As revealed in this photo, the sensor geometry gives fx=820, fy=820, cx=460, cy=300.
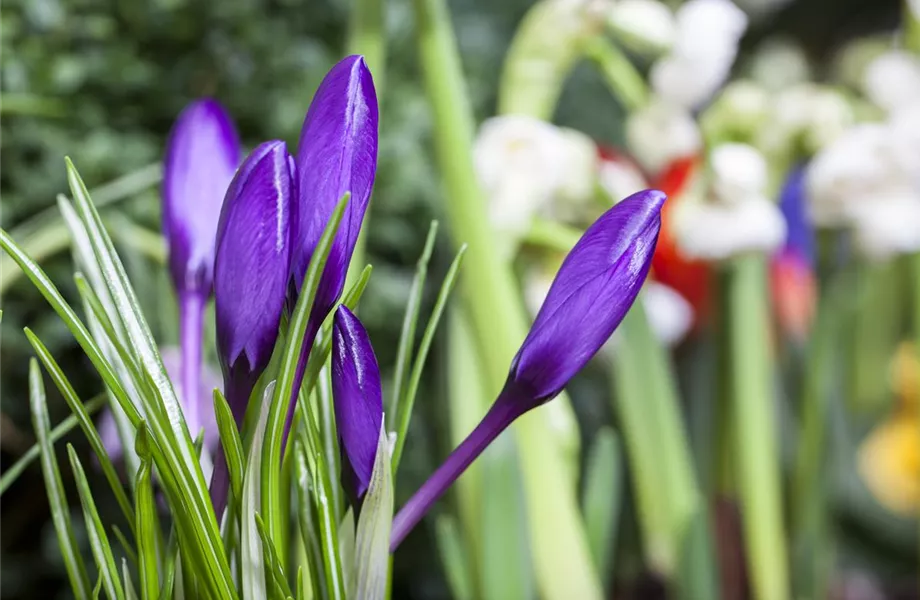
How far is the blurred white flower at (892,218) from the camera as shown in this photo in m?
0.46

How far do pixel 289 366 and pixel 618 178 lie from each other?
1.17ft

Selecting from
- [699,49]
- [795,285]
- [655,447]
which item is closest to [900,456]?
[795,285]

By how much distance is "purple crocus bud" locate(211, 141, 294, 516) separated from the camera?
18 centimetres

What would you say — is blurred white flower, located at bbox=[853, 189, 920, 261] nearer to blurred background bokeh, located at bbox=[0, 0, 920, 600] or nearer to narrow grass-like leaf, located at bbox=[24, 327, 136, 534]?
blurred background bokeh, located at bbox=[0, 0, 920, 600]

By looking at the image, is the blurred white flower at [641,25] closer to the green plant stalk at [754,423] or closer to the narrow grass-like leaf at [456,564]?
the green plant stalk at [754,423]

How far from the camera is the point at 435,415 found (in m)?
0.54

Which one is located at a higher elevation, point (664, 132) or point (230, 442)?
point (664, 132)

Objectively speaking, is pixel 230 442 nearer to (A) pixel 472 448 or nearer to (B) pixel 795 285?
(A) pixel 472 448

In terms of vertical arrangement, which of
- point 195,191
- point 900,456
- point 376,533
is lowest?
point 900,456

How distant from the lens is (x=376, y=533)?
7.8 inches

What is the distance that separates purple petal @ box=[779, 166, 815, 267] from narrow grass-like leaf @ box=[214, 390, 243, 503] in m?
0.42

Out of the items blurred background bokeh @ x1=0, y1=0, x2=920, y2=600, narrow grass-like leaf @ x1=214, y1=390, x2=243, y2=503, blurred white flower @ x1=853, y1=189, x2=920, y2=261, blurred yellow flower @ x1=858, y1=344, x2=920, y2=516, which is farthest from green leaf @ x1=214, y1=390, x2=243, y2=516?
blurred yellow flower @ x1=858, y1=344, x2=920, y2=516

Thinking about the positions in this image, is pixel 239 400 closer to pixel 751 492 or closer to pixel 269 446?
pixel 269 446

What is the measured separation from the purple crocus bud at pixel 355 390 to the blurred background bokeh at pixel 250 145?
0.17 meters
